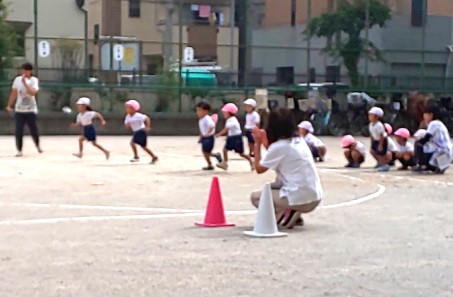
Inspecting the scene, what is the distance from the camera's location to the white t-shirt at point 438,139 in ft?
57.3

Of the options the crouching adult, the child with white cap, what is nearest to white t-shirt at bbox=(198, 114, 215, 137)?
the child with white cap

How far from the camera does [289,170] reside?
33.2 feet

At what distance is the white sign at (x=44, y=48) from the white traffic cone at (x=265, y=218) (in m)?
23.1

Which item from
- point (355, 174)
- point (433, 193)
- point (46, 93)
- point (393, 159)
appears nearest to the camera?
point (433, 193)

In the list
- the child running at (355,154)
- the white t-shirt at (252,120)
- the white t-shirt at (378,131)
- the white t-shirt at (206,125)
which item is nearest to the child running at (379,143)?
the white t-shirt at (378,131)

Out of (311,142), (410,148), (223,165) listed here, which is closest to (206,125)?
(223,165)

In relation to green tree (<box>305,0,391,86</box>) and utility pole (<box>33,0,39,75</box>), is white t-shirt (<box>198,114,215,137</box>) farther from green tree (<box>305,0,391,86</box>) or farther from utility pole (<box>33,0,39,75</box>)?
green tree (<box>305,0,391,86</box>)

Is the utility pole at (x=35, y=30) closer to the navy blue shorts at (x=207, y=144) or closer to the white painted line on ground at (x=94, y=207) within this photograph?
the navy blue shorts at (x=207, y=144)

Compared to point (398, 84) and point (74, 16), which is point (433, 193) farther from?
point (74, 16)

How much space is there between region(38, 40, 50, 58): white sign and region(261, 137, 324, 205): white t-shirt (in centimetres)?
2253

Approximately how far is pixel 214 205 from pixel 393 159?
9.07m

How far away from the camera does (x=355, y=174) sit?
17.3m

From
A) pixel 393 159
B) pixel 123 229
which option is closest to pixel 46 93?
pixel 393 159

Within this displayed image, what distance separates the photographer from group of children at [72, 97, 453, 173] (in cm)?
1756
